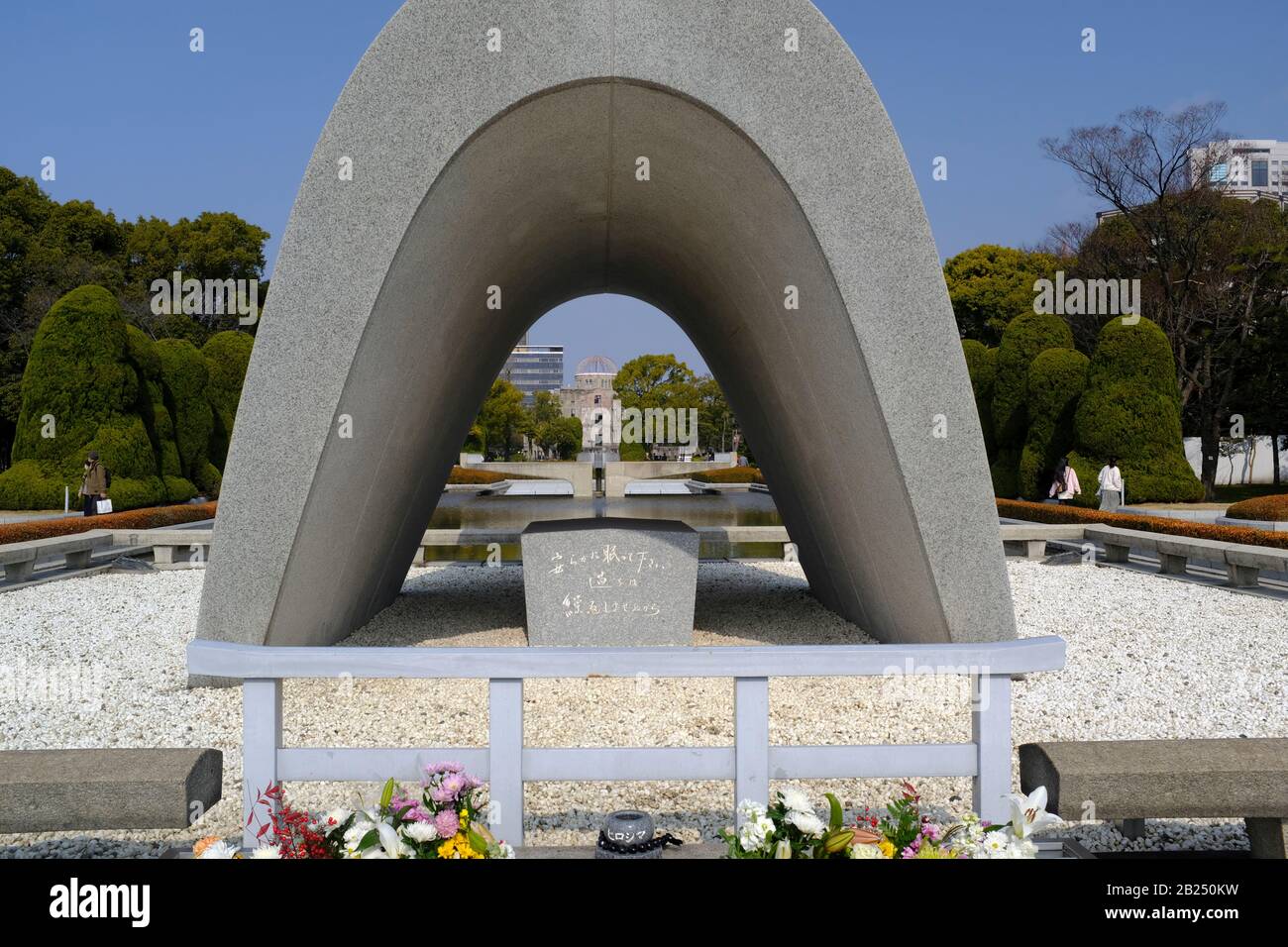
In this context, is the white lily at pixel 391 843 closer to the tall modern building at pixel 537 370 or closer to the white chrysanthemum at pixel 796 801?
the white chrysanthemum at pixel 796 801

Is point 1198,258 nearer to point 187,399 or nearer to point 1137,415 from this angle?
point 1137,415

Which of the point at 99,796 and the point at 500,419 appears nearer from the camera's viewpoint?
the point at 99,796

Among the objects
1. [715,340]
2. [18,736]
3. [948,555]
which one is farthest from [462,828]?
[715,340]

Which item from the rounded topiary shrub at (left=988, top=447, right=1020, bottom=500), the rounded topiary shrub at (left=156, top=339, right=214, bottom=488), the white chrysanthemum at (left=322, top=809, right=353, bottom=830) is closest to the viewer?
the white chrysanthemum at (left=322, top=809, right=353, bottom=830)

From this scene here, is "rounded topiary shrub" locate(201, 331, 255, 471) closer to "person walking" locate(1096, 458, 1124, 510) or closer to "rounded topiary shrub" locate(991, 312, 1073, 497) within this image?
"rounded topiary shrub" locate(991, 312, 1073, 497)

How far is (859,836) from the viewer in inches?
93.9

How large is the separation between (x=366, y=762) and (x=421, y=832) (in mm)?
622

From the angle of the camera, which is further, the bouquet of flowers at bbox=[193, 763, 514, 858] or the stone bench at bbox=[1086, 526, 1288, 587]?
the stone bench at bbox=[1086, 526, 1288, 587]

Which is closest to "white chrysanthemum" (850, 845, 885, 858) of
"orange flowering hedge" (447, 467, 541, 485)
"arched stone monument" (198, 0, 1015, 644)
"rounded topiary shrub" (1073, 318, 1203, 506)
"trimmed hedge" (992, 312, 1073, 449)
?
"arched stone monument" (198, 0, 1015, 644)

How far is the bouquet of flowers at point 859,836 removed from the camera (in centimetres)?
230

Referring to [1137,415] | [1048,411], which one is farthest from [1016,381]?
[1137,415]

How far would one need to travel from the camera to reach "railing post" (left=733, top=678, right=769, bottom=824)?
113 inches

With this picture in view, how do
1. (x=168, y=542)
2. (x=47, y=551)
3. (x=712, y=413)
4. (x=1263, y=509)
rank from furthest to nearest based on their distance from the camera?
(x=712, y=413) → (x=1263, y=509) → (x=168, y=542) → (x=47, y=551)

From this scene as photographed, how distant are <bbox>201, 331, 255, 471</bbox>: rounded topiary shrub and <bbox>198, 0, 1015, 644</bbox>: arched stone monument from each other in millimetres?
18740
